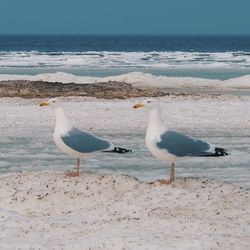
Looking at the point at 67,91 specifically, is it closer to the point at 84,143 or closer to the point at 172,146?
the point at 84,143

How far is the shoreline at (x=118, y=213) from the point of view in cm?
712

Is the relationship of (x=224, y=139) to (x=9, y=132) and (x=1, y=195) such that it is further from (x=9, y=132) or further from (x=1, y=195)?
(x=1, y=195)

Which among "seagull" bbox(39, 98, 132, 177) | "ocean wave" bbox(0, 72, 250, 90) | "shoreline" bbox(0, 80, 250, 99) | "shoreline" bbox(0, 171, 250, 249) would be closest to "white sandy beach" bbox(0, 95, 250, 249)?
"shoreline" bbox(0, 171, 250, 249)

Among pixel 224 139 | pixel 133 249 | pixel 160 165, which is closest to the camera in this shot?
pixel 133 249

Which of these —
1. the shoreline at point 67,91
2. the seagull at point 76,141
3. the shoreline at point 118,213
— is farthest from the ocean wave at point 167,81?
the shoreline at point 118,213

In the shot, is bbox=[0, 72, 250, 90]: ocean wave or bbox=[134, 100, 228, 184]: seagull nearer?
bbox=[134, 100, 228, 184]: seagull

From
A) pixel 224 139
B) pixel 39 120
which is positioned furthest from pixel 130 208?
pixel 39 120

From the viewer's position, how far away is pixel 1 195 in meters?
9.00

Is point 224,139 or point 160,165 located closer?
point 160,165

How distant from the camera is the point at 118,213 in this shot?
8148 millimetres

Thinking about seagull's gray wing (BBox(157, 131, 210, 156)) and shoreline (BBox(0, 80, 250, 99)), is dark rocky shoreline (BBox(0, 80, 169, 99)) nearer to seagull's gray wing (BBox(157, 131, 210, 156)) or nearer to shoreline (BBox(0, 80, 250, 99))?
shoreline (BBox(0, 80, 250, 99))

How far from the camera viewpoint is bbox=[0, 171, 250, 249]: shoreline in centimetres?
712

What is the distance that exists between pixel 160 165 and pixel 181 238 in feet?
14.1

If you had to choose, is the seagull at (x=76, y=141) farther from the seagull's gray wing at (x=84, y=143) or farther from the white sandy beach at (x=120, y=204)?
the white sandy beach at (x=120, y=204)
